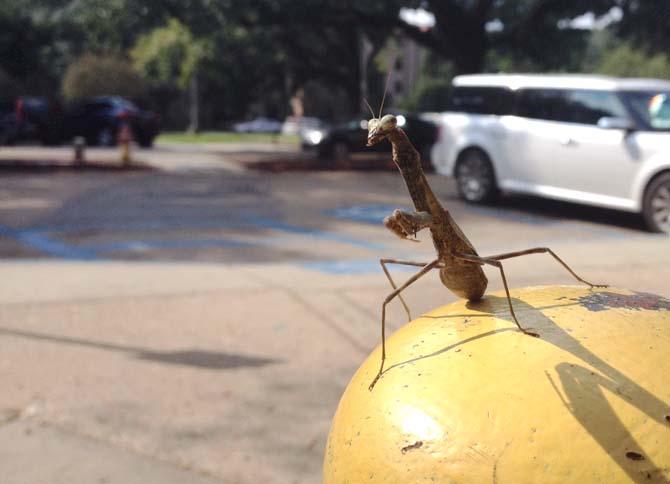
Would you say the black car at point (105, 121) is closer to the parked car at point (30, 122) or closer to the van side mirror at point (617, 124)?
the parked car at point (30, 122)

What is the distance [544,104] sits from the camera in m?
10.6

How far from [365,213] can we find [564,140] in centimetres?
279

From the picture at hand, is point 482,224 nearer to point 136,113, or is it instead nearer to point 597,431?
point 597,431

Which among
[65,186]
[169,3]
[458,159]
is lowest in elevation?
[65,186]

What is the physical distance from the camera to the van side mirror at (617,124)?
30.9 ft

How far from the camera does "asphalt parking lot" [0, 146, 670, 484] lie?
11.0ft

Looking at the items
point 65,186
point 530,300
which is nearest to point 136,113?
point 65,186

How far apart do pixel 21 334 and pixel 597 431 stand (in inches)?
167

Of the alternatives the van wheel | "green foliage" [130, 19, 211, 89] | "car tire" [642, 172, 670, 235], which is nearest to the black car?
"green foliage" [130, 19, 211, 89]

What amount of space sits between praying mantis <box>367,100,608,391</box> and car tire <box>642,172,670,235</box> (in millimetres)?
7838

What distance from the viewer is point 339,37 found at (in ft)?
92.0

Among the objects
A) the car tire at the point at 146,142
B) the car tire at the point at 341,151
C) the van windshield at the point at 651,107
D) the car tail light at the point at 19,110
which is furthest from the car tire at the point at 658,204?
the car tail light at the point at 19,110

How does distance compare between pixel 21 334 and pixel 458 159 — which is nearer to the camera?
pixel 21 334

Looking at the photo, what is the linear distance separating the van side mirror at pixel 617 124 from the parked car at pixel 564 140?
0.5 inches
